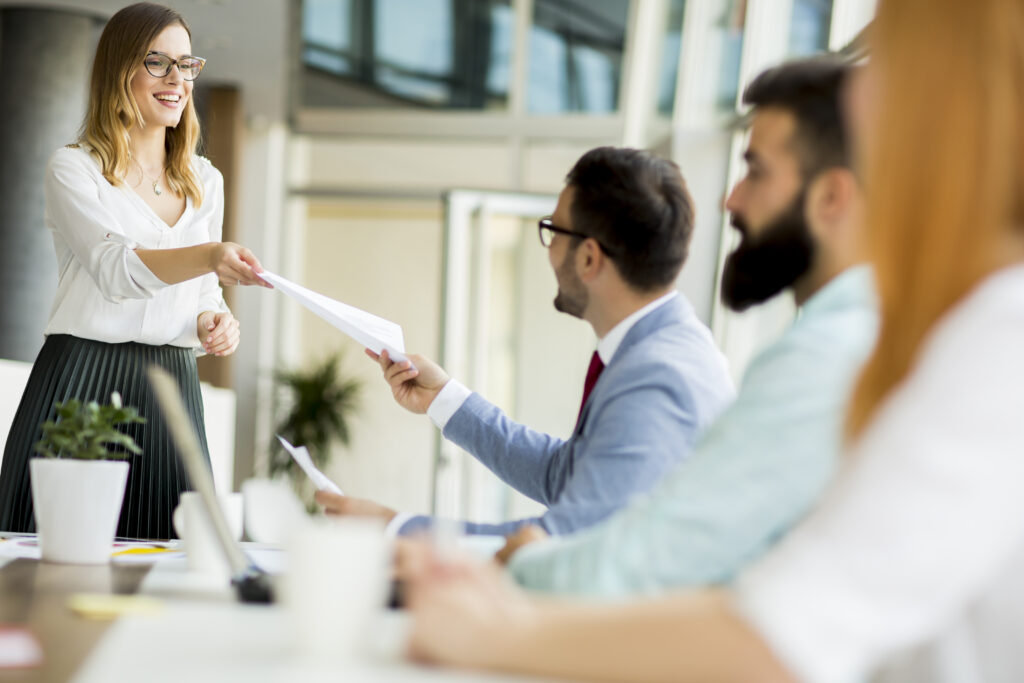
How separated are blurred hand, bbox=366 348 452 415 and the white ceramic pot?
2.76 ft

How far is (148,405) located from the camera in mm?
2416

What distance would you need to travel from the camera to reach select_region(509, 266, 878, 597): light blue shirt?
3.45 ft

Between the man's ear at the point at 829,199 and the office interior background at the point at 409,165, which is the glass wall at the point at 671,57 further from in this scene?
the man's ear at the point at 829,199

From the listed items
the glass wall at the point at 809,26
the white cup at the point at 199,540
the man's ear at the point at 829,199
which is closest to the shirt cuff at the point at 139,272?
the white cup at the point at 199,540

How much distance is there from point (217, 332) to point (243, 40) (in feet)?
17.3

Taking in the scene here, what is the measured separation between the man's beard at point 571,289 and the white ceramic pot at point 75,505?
3.30ft

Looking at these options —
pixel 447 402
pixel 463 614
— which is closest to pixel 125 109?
pixel 447 402

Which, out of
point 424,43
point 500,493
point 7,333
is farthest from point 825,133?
point 424,43

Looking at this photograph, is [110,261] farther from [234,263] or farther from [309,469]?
[309,469]

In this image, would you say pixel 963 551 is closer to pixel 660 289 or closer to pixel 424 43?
pixel 660 289

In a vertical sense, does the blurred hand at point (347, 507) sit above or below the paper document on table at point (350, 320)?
below

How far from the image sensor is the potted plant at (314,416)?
8602 millimetres

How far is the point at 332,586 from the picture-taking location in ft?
2.89

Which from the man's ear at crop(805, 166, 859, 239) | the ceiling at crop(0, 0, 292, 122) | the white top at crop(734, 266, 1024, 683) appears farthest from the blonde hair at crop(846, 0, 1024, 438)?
the ceiling at crop(0, 0, 292, 122)
